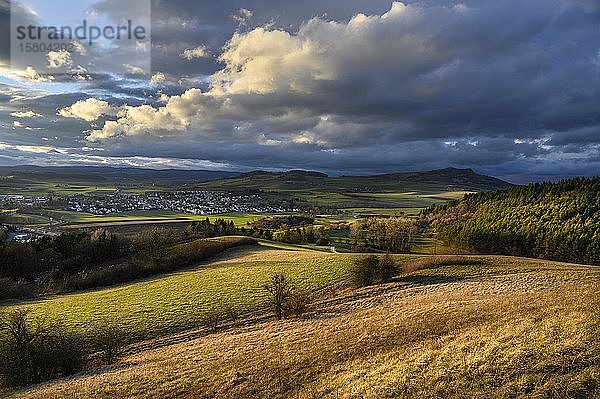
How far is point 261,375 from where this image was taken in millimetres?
22062

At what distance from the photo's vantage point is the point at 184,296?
46.3m

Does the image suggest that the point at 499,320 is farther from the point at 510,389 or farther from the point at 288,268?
the point at 288,268

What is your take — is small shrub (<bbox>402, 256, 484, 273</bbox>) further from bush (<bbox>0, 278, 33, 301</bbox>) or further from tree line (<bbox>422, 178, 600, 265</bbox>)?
bush (<bbox>0, 278, 33, 301</bbox>)

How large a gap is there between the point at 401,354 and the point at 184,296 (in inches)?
1241

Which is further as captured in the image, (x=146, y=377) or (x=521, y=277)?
(x=521, y=277)

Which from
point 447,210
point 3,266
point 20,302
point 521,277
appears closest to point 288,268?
point 521,277

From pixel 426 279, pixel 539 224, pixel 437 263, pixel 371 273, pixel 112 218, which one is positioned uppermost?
pixel 539 224

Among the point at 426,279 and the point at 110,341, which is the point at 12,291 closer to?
the point at 110,341

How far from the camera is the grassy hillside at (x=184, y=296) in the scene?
38.4m

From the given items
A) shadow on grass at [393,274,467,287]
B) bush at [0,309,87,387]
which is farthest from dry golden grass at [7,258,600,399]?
shadow on grass at [393,274,467,287]

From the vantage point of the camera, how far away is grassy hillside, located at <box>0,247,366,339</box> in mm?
38397

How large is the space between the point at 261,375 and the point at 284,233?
9322cm

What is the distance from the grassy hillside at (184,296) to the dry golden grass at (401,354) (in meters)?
7.31

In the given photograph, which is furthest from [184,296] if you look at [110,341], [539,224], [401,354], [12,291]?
[539,224]
